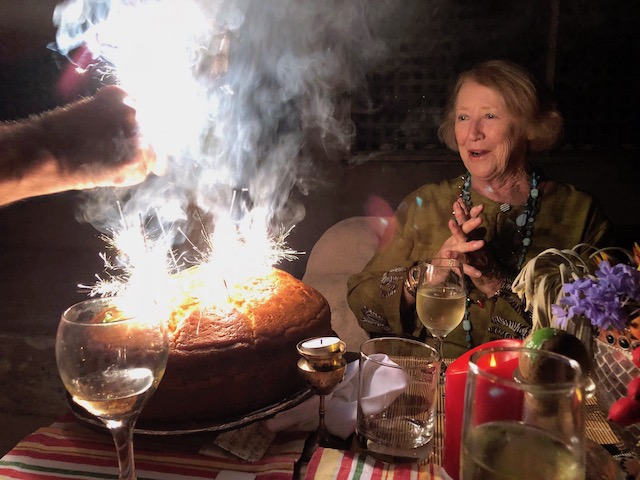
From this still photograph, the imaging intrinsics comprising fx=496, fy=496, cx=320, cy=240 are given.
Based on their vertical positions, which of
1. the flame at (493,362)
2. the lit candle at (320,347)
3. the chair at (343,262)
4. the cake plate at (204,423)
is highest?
the flame at (493,362)

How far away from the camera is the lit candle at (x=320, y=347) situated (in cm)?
116

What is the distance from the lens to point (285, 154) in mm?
3951

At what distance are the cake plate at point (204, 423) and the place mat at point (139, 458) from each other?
0.03 m

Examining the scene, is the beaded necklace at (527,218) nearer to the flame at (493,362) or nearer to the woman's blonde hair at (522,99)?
the woman's blonde hair at (522,99)

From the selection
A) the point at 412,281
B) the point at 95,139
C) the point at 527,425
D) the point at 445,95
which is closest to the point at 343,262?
the point at 412,281

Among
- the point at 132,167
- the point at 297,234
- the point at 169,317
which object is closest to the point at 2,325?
the point at 297,234

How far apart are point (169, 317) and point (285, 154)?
2760 mm

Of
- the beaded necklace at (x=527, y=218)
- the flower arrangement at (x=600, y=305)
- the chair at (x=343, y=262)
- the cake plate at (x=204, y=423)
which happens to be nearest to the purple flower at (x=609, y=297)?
the flower arrangement at (x=600, y=305)

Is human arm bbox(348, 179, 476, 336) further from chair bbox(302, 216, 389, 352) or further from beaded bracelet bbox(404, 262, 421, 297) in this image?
chair bbox(302, 216, 389, 352)

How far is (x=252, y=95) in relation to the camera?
394 centimetres

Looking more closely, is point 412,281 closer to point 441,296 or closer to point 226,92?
point 441,296

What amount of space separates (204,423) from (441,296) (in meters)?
0.79

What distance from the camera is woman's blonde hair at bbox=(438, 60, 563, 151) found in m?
2.38

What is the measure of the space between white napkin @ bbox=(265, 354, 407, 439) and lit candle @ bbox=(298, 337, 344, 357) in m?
0.10
